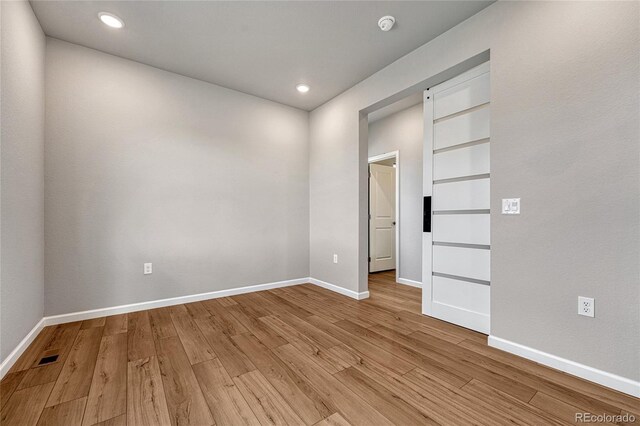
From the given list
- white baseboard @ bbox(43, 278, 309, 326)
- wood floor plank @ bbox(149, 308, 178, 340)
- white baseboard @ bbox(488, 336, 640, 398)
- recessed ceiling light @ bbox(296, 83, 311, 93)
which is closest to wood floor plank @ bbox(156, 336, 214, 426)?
wood floor plank @ bbox(149, 308, 178, 340)

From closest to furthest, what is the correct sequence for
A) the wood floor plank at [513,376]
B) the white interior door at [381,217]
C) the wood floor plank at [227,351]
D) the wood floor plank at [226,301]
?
the wood floor plank at [513,376] < the wood floor plank at [227,351] < the wood floor plank at [226,301] < the white interior door at [381,217]

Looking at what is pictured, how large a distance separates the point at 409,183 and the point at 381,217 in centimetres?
112

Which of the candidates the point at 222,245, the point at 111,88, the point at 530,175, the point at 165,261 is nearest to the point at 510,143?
the point at 530,175

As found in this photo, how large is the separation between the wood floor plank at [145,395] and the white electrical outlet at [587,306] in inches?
99.1

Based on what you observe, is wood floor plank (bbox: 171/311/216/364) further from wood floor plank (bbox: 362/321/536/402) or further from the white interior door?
the white interior door

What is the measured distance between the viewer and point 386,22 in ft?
7.68

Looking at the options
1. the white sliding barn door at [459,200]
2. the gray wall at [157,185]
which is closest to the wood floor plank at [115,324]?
the gray wall at [157,185]

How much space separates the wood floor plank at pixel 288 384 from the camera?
1.44 m

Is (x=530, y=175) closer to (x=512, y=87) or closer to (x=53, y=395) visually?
(x=512, y=87)

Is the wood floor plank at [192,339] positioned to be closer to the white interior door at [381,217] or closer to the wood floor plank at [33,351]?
the wood floor plank at [33,351]

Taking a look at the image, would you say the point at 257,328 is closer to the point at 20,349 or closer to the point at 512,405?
the point at 20,349

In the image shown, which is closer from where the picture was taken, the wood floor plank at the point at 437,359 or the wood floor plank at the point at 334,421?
the wood floor plank at the point at 334,421

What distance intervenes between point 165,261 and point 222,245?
0.67m

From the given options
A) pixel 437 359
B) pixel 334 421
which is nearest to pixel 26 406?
pixel 334 421
